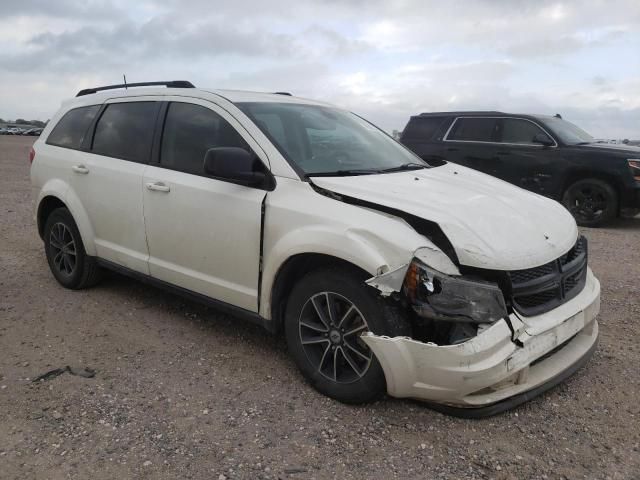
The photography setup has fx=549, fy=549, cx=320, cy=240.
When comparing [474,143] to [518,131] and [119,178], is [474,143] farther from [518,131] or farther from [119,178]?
[119,178]

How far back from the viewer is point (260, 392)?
323cm

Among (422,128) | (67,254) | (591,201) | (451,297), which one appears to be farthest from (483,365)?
(422,128)

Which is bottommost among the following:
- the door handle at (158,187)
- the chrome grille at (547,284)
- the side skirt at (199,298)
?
the side skirt at (199,298)

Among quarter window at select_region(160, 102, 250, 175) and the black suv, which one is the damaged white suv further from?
the black suv

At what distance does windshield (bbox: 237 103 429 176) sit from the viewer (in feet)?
11.4

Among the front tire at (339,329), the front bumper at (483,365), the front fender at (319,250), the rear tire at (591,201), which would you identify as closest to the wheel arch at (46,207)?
the front fender at (319,250)

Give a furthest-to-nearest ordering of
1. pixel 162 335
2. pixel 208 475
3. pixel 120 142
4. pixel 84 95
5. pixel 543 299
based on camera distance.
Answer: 1. pixel 84 95
2. pixel 120 142
3. pixel 162 335
4. pixel 543 299
5. pixel 208 475

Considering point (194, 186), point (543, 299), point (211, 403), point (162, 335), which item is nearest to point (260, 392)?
point (211, 403)

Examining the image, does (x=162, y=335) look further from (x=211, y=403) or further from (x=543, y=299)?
(x=543, y=299)

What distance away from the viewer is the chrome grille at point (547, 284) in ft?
9.23

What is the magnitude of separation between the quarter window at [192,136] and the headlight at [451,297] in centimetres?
150

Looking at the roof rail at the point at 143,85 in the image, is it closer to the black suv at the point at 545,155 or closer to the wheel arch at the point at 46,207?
the wheel arch at the point at 46,207

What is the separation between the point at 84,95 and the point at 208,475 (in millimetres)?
3920

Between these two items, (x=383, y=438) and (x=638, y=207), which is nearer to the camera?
(x=383, y=438)
